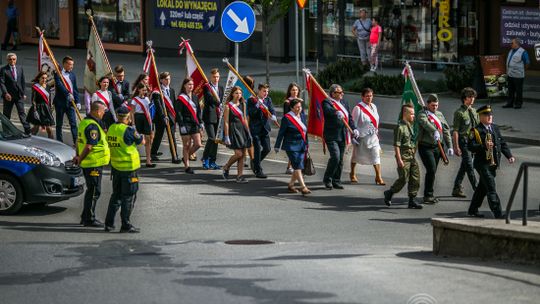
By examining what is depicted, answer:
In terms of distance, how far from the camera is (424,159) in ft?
63.6

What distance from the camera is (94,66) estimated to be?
25.3 m

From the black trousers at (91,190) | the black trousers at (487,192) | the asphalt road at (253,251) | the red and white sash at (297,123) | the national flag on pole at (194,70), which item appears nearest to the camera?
the asphalt road at (253,251)

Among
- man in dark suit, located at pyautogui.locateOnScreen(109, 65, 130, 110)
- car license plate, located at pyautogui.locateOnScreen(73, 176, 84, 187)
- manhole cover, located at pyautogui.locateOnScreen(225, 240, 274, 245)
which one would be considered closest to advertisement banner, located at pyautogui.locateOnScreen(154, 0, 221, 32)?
man in dark suit, located at pyautogui.locateOnScreen(109, 65, 130, 110)

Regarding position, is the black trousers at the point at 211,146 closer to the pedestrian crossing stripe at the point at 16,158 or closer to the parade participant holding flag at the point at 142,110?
the parade participant holding flag at the point at 142,110

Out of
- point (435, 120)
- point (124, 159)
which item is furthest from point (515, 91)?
point (124, 159)

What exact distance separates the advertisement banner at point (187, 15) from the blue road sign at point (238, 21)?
14992mm

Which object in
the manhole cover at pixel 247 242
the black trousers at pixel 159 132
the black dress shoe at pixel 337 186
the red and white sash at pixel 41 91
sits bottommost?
the manhole cover at pixel 247 242

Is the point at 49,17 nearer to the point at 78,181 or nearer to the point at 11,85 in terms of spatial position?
the point at 11,85

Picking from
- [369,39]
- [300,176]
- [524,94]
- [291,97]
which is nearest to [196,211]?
[300,176]

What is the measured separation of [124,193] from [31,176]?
1999 millimetres

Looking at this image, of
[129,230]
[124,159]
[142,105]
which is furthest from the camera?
[142,105]

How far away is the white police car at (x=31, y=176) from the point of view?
59.5 ft

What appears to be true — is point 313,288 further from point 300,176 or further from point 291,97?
point 291,97

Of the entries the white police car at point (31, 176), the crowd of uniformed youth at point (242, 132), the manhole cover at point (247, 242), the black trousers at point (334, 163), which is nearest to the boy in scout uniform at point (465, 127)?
the crowd of uniformed youth at point (242, 132)
